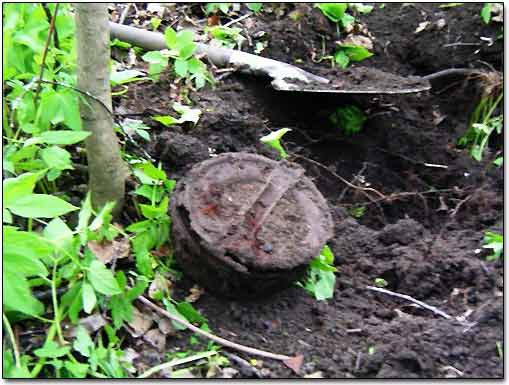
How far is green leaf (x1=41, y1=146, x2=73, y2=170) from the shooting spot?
2.62m

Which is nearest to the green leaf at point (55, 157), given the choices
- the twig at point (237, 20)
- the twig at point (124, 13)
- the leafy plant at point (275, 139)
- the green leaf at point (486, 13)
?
the leafy plant at point (275, 139)

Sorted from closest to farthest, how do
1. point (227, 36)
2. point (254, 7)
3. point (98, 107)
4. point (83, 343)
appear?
point (83, 343), point (98, 107), point (227, 36), point (254, 7)

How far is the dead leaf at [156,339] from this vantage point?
247 centimetres

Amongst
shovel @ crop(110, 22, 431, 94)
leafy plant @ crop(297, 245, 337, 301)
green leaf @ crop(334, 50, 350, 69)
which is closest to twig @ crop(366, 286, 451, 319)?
leafy plant @ crop(297, 245, 337, 301)

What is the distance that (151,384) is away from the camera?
231cm

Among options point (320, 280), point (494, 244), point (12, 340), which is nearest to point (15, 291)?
point (12, 340)

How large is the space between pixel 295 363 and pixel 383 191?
4.46 feet

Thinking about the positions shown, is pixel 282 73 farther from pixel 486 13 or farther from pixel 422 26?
pixel 486 13

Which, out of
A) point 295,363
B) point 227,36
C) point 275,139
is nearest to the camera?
point 295,363

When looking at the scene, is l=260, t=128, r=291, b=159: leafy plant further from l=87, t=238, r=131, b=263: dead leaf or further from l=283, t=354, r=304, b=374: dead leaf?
l=283, t=354, r=304, b=374: dead leaf

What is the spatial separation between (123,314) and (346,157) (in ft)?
5.49

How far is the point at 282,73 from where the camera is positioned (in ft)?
12.1

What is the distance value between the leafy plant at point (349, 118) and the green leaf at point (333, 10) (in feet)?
2.23

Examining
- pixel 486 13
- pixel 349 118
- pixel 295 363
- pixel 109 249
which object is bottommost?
pixel 295 363
